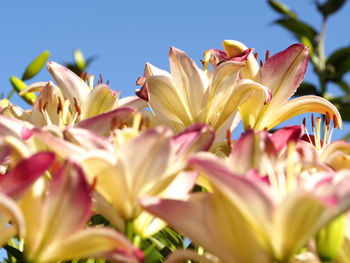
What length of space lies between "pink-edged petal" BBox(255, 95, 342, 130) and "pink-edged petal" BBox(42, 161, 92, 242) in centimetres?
31

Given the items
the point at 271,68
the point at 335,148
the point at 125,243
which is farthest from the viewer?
the point at 271,68

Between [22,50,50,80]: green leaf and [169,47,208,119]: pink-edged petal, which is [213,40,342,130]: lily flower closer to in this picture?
[169,47,208,119]: pink-edged petal

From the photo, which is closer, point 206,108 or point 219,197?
point 219,197

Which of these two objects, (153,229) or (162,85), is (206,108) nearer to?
(162,85)

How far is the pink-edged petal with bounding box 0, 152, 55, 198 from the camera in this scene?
312mm

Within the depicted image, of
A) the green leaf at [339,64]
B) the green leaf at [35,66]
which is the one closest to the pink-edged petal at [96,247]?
the green leaf at [35,66]

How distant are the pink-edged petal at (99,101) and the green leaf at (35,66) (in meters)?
0.57

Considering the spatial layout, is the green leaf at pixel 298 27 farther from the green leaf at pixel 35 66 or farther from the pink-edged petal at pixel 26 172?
the pink-edged petal at pixel 26 172

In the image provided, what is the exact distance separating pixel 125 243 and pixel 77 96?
354 millimetres

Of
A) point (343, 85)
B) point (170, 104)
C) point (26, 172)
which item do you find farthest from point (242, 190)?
point (343, 85)

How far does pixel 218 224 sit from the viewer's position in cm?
33

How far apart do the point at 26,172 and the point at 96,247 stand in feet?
0.20

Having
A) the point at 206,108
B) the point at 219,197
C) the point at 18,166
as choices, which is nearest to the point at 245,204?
the point at 219,197

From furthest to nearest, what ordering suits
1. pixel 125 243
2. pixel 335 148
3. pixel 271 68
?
pixel 271 68 < pixel 335 148 < pixel 125 243
